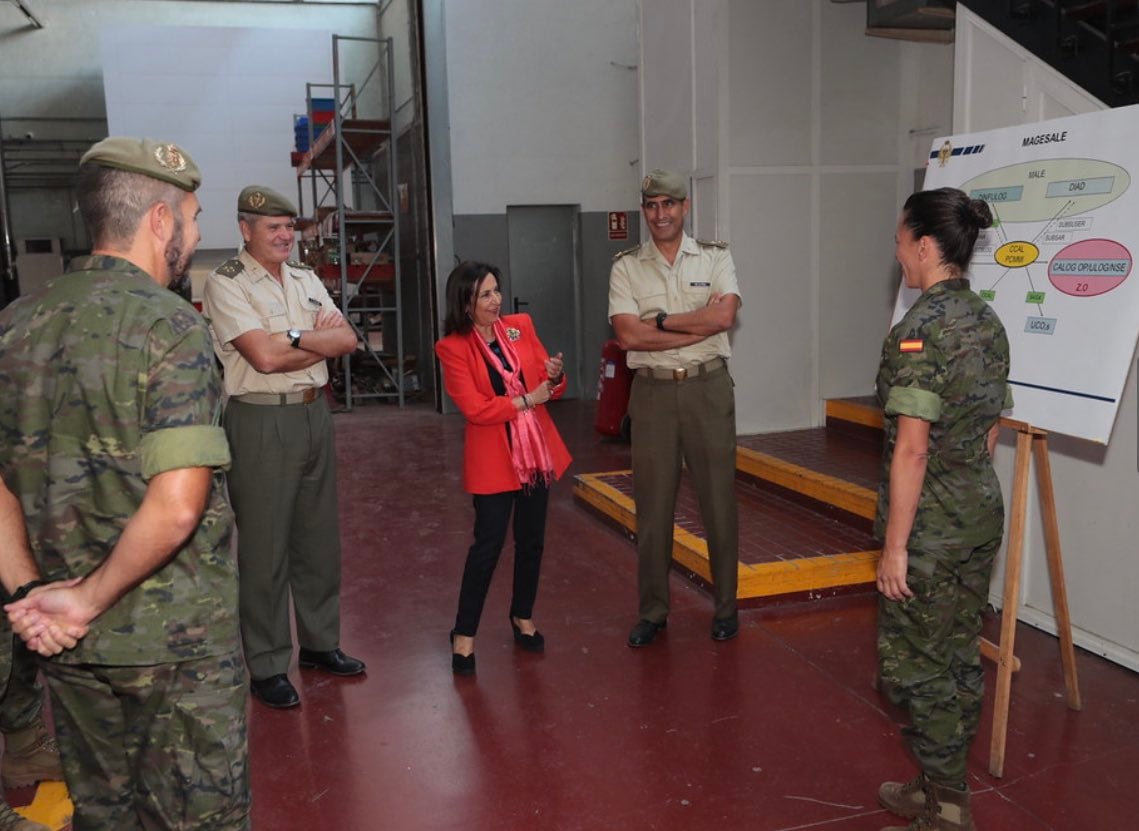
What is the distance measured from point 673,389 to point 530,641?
48.3 inches

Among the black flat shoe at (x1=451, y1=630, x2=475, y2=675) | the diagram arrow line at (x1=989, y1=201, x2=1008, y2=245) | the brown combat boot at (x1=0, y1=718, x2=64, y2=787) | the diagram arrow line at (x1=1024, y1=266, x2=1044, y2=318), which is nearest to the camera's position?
the brown combat boot at (x1=0, y1=718, x2=64, y2=787)

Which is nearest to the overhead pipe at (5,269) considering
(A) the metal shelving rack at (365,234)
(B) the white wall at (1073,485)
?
(A) the metal shelving rack at (365,234)

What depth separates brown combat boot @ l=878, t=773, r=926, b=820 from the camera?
269 centimetres

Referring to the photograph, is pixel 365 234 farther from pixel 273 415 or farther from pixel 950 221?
pixel 950 221

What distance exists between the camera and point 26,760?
3.05 meters

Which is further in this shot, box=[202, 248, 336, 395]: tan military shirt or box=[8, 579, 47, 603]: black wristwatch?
box=[202, 248, 336, 395]: tan military shirt

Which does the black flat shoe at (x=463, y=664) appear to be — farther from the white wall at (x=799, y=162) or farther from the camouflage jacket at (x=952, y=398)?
the white wall at (x=799, y=162)

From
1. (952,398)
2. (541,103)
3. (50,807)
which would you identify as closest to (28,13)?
(541,103)

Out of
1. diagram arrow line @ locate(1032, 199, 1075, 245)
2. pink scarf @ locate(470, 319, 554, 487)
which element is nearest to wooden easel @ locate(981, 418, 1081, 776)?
diagram arrow line @ locate(1032, 199, 1075, 245)

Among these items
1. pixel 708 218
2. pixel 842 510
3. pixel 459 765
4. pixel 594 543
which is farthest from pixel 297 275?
pixel 708 218

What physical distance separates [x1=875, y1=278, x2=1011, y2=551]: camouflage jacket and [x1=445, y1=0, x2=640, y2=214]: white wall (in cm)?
857

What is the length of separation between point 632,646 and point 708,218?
3.68 metres

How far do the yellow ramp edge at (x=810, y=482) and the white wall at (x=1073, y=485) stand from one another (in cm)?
89

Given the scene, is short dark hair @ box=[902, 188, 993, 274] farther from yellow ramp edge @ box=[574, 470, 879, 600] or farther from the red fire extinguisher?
the red fire extinguisher
